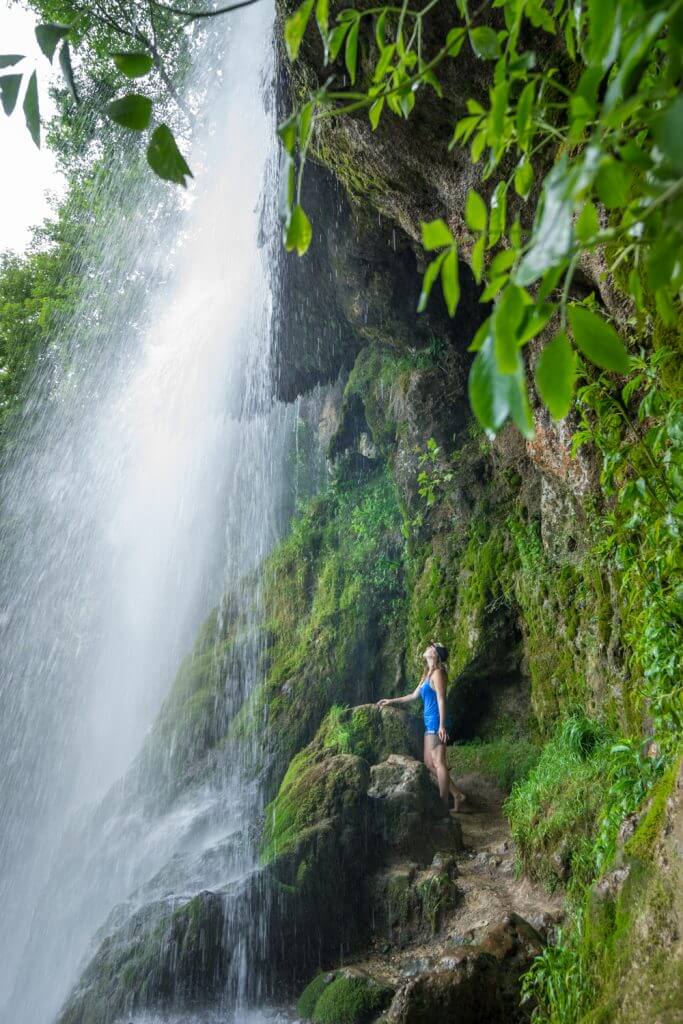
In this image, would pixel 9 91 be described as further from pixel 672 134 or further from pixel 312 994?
pixel 312 994

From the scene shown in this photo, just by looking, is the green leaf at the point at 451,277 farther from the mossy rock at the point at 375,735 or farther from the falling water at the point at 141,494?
the falling water at the point at 141,494

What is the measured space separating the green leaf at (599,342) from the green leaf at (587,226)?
0.09 meters

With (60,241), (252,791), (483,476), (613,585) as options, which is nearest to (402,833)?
(613,585)

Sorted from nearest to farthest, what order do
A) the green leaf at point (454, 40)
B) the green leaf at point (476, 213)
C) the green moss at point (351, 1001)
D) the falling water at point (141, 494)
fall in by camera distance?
the green leaf at point (476, 213), the green leaf at point (454, 40), the green moss at point (351, 1001), the falling water at point (141, 494)

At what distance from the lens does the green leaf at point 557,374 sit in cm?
70

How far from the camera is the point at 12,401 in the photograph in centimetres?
1842

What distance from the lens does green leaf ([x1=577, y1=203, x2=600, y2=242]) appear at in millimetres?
766

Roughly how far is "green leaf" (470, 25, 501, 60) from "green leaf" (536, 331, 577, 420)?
989mm

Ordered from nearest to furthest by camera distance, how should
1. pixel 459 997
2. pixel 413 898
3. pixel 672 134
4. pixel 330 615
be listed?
1. pixel 672 134
2. pixel 459 997
3. pixel 413 898
4. pixel 330 615

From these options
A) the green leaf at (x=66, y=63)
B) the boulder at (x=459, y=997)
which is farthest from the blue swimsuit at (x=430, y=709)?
the green leaf at (x=66, y=63)

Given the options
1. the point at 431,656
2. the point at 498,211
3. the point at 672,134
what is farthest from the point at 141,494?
the point at 672,134

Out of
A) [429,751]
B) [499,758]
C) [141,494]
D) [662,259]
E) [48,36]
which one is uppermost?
[141,494]

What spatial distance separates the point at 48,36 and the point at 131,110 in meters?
0.30

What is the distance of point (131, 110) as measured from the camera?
1.00m
